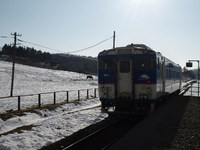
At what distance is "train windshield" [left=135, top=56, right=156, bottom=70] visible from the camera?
34.8 feet

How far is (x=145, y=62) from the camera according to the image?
10711mm

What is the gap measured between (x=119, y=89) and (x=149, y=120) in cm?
199

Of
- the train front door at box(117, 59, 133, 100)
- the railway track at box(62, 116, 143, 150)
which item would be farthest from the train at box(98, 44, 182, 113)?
the railway track at box(62, 116, 143, 150)

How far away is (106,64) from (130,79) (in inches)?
57.4

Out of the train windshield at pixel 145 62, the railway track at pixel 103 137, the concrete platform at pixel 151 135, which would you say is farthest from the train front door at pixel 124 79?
the concrete platform at pixel 151 135

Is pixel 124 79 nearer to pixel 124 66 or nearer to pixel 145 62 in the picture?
pixel 124 66

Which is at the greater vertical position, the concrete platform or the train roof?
the train roof

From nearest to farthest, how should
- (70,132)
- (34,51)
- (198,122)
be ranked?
(70,132), (198,122), (34,51)

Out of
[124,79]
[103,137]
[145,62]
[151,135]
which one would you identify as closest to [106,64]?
[124,79]

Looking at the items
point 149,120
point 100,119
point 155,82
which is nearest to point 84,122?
point 100,119

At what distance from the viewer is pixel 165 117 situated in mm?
11352

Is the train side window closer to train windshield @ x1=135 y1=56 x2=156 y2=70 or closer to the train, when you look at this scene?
the train

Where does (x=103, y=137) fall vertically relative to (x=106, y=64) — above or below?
below

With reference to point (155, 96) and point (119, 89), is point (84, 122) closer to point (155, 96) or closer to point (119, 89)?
Answer: point (119, 89)
